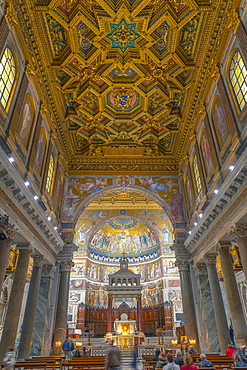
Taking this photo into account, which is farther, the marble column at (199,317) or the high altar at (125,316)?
the high altar at (125,316)

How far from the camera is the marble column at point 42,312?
15.6 m

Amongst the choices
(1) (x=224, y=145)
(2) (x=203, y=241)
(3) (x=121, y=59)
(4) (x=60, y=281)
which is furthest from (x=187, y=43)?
(4) (x=60, y=281)

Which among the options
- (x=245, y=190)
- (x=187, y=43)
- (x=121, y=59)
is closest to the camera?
(x=245, y=190)

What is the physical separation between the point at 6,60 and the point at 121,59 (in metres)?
6.71

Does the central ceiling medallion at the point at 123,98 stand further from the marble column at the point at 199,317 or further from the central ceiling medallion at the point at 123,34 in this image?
the marble column at the point at 199,317

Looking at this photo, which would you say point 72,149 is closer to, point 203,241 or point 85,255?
point 203,241

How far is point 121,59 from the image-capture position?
51.2ft

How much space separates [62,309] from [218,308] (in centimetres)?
977

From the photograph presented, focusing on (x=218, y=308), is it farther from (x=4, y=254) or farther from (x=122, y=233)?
(x=122, y=233)

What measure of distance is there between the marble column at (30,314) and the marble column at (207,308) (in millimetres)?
9915

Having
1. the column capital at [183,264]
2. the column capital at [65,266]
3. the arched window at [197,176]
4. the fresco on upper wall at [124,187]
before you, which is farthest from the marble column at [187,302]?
the column capital at [65,266]

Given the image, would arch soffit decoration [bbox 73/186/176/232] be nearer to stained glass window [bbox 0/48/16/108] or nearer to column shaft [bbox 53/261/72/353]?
column shaft [bbox 53/261/72/353]

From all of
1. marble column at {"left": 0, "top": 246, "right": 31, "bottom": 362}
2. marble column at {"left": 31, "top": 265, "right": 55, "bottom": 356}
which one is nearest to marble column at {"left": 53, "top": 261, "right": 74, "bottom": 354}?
marble column at {"left": 31, "top": 265, "right": 55, "bottom": 356}

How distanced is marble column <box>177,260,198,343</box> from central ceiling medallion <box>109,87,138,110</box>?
11.6m
